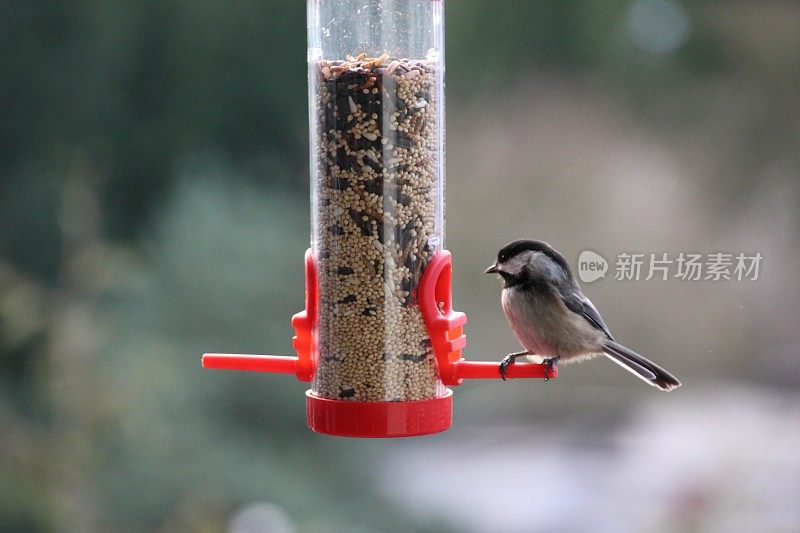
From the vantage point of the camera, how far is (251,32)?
320 centimetres

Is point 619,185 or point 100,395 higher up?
point 619,185

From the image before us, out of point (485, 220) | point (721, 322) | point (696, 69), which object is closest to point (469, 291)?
point (485, 220)

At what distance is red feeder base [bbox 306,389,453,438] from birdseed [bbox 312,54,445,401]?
0.03 metres

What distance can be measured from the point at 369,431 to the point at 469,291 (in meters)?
1.31

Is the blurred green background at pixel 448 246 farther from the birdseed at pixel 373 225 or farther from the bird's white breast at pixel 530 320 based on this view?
the birdseed at pixel 373 225

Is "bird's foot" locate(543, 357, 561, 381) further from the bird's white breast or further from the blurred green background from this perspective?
the blurred green background

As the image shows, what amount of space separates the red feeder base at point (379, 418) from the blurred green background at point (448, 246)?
4.03ft

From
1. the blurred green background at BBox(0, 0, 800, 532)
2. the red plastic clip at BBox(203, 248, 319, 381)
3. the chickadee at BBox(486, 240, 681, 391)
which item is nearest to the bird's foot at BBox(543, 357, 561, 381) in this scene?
the chickadee at BBox(486, 240, 681, 391)

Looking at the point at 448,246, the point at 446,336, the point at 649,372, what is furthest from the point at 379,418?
the point at 448,246

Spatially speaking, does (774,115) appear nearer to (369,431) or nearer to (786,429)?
(786,429)

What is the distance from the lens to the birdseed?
6.31 feet

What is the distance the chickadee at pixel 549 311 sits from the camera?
2.11 metres

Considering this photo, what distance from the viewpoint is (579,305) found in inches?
84.4

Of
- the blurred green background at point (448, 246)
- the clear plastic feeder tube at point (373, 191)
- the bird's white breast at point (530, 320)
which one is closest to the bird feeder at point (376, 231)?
the clear plastic feeder tube at point (373, 191)
